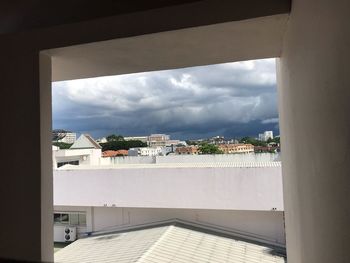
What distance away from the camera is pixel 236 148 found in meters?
11.3

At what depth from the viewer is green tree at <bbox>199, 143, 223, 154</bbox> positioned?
12.0 meters

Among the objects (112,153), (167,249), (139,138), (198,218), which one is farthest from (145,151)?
(167,249)

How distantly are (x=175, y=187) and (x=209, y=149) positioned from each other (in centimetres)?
218

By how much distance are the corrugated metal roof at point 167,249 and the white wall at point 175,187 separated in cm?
99

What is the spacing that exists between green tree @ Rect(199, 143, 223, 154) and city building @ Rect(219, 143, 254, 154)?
8.0 inches

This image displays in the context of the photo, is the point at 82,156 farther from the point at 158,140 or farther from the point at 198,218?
the point at 198,218

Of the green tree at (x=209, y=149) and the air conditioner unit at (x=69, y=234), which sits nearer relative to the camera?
the air conditioner unit at (x=69, y=234)

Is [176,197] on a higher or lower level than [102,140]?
lower

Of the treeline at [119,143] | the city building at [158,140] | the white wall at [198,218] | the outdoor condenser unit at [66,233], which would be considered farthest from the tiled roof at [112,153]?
the outdoor condenser unit at [66,233]

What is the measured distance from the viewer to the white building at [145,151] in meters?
13.4
